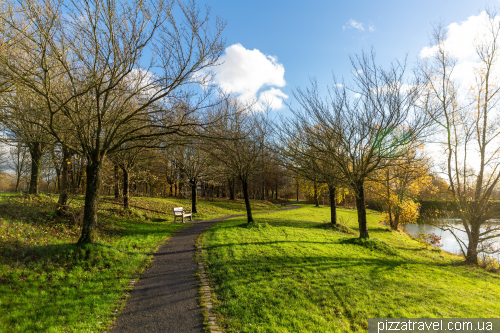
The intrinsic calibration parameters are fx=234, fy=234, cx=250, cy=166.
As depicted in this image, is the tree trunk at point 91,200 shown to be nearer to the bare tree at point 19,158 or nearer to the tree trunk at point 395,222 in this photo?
the bare tree at point 19,158

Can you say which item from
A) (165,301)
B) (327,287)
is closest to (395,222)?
(327,287)

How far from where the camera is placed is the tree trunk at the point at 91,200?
695cm

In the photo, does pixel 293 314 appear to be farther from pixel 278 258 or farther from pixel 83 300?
pixel 83 300

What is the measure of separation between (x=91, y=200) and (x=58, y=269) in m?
2.03

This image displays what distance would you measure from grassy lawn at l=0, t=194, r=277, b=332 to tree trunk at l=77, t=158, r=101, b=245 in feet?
1.34

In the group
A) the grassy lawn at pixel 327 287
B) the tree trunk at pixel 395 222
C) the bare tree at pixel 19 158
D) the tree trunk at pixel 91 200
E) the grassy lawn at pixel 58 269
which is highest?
the bare tree at pixel 19 158

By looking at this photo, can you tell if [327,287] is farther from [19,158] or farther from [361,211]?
[19,158]

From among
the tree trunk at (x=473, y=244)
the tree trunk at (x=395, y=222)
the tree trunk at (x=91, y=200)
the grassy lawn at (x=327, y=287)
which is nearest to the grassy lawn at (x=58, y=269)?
the tree trunk at (x=91, y=200)

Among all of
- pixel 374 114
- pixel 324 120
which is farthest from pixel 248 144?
pixel 374 114

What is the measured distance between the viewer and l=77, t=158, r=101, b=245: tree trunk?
695 cm

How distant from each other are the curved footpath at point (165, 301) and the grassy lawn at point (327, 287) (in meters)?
0.52

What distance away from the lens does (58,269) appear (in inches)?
226

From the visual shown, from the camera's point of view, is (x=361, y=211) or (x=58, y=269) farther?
(x=361, y=211)

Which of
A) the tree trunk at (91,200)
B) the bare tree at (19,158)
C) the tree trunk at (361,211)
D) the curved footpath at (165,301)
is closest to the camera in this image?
Answer: the curved footpath at (165,301)
